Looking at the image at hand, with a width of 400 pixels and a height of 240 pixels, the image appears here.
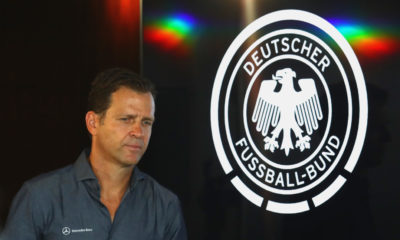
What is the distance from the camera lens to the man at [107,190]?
2396 millimetres

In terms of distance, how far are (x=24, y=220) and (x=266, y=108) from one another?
1.19 meters

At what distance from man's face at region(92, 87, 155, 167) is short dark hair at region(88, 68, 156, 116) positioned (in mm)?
22

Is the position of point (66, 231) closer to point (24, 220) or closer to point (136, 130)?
point (24, 220)

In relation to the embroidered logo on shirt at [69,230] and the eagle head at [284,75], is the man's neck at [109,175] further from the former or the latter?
the eagle head at [284,75]

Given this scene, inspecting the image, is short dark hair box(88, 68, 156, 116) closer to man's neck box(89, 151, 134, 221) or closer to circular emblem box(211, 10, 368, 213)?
man's neck box(89, 151, 134, 221)

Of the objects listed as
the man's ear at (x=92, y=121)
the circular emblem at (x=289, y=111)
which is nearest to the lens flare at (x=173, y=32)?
the circular emblem at (x=289, y=111)

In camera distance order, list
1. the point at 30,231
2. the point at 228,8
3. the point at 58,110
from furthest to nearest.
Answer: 1. the point at 58,110
2. the point at 228,8
3. the point at 30,231

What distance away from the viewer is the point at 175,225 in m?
2.62

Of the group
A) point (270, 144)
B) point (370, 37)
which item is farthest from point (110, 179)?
point (370, 37)

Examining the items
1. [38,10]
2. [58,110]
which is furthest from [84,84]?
[38,10]

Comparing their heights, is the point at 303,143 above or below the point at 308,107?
below

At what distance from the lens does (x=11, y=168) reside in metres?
3.55

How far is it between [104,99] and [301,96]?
901 mm

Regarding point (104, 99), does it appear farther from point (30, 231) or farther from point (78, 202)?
point (30, 231)
